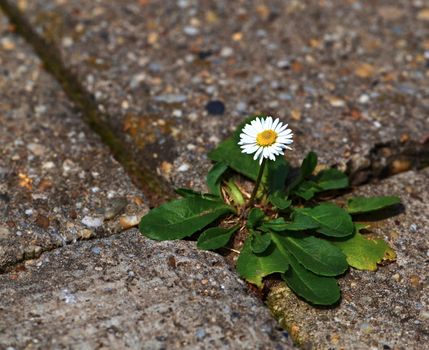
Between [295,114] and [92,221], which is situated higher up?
[295,114]

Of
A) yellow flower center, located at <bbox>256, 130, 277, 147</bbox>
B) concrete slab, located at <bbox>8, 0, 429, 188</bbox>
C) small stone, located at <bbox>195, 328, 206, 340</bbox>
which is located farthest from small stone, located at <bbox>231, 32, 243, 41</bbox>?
small stone, located at <bbox>195, 328, 206, 340</bbox>

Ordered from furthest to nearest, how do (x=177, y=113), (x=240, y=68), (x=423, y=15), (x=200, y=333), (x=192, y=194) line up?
(x=423, y=15)
(x=240, y=68)
(x=177, y=113)
(x=192, y=194)
(x=200, y=333)

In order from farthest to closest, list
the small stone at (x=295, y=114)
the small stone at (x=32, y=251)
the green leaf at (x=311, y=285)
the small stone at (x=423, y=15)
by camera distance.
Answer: the small stone at (x=423, y=15), the small stone at (x=295, y=114), the small stone at (x=32, y=251), the green leaf at (x=311, y=285)

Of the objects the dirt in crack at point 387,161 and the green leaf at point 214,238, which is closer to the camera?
the green leaf at point 214,238

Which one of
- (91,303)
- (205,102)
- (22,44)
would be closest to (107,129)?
(205,102)

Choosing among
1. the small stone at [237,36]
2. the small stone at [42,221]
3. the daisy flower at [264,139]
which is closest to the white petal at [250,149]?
the daisy flower at [264,139]

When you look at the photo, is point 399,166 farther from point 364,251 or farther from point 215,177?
point 215,177

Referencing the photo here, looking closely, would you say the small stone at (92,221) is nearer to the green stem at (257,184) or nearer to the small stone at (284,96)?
the green stem at (257,184)

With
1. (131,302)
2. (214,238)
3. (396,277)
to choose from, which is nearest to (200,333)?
(131,302)

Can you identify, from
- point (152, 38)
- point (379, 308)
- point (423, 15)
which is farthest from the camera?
point (423, 15)
